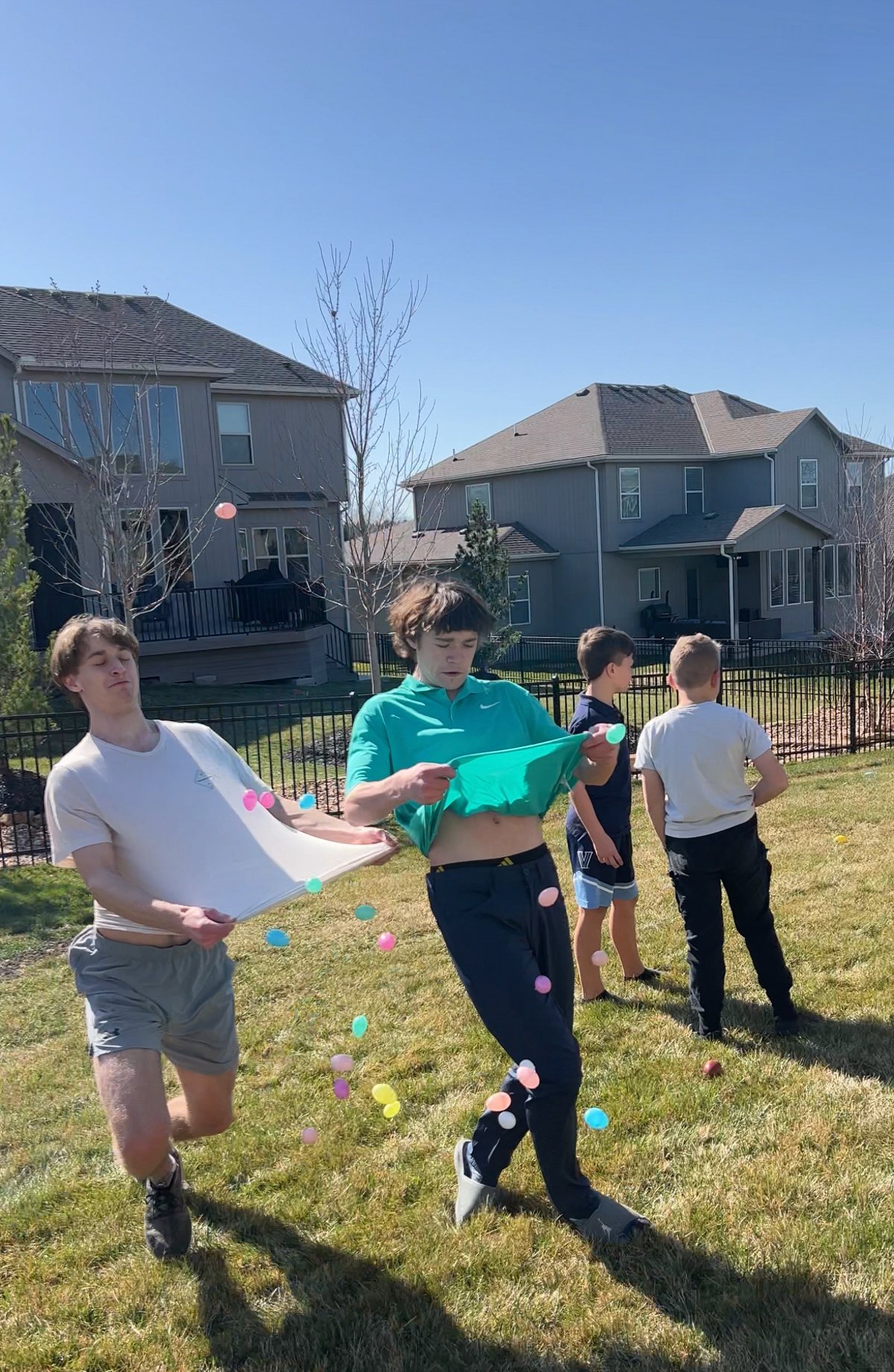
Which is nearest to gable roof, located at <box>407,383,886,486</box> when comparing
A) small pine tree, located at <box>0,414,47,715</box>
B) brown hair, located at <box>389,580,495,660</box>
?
small pine tree, located at <box>0,414,47,715</box>

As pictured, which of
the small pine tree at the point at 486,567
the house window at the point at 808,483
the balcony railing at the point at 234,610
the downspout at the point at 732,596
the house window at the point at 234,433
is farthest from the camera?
the house window at the point at 808,483

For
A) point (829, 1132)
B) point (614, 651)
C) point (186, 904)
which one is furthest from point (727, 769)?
point (186, 904)

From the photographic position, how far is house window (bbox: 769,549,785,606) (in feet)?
96.3

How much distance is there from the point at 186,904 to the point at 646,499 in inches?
1111

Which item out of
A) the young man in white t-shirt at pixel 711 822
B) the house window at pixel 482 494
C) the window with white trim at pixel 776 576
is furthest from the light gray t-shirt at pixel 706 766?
the house window at pixel 482 494

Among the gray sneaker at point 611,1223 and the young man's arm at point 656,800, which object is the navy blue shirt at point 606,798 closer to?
the young man's arm at point 656,800

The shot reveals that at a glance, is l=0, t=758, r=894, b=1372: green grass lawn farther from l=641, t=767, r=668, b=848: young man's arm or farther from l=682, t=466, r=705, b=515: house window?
l=682, t=466, r=705, b=515: house window

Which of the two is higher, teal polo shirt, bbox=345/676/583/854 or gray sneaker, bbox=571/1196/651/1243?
teal polo shirt, bbox=345/676/583/854

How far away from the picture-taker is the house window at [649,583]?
29578mm

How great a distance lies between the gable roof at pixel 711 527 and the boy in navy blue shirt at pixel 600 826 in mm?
23615

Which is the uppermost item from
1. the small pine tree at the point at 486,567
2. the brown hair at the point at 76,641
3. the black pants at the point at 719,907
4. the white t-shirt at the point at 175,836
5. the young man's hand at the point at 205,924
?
the small pine tree at the point at 486,567

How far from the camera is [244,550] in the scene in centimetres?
2294

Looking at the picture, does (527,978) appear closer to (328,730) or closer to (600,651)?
(600,651)

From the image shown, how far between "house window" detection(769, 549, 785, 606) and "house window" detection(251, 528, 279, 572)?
15208 mm
